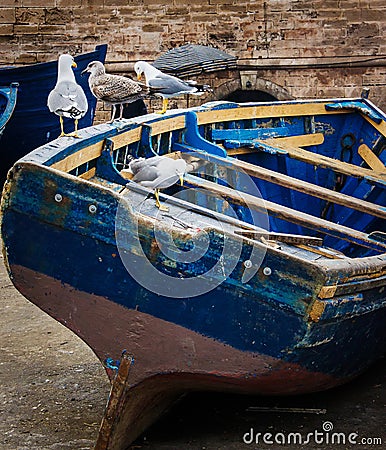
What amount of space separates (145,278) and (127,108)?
10.4 meters

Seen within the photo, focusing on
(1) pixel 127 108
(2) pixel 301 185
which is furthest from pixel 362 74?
(2) pixel 301 185

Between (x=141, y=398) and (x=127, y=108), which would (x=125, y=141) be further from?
(x=127, y=108)

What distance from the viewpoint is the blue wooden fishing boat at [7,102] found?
31.8 ft

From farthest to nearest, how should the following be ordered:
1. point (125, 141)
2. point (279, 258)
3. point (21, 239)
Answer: point (125, 141), point (21, 239), point (279, 258)

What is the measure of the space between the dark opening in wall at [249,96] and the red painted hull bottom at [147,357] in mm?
11007

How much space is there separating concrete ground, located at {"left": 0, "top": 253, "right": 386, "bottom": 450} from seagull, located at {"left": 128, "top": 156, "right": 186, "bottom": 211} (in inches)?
40.7

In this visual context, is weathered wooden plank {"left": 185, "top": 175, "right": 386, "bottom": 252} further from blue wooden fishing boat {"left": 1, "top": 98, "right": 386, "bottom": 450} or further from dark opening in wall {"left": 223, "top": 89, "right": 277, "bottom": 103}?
dark opening in wall {"left": 223, "top": 89, "right": 277, "bottom": 103}

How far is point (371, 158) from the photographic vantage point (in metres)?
5.84

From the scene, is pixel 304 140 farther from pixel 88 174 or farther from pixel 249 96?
pixel 249 96

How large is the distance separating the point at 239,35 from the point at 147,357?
11.4m

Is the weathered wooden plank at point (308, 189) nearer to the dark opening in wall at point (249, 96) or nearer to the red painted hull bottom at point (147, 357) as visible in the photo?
the red painted hull bottom at point (147, 357)

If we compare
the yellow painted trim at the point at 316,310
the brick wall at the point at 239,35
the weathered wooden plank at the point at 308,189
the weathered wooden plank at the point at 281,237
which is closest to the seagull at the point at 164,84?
the weathered wooden plank at the point at 308,189

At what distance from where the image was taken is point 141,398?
320 centimetres

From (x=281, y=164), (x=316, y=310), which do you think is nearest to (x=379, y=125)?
(x=281, y=164)
